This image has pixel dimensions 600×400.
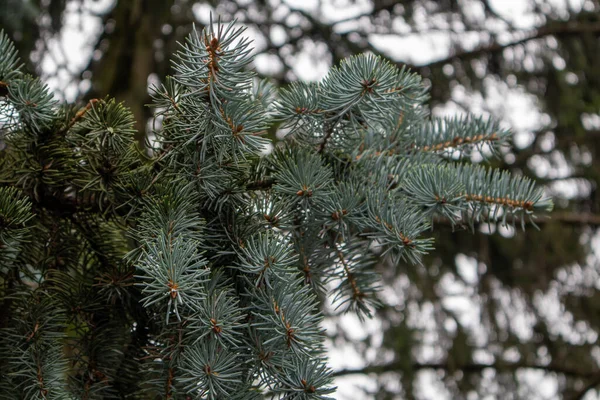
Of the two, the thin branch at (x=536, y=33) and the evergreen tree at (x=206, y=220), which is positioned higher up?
the thin branch at (x=536, y=33)

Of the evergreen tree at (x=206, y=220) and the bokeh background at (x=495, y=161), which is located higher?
the bokeh background at (x=495, y=161)

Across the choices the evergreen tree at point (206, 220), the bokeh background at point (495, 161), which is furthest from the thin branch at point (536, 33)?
the evergreen tree at point (206, 220)

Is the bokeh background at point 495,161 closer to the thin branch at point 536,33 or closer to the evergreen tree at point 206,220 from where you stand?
the thin branch at point 536,33

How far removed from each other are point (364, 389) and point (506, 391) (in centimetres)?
93

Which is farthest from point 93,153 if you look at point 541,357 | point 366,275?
point 541,357

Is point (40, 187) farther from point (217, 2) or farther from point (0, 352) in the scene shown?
point (217, 2)

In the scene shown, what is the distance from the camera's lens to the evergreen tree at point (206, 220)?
86cm

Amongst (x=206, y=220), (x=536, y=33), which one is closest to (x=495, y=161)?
(x=536, y=33)

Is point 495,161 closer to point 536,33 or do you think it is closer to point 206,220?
point 536,33

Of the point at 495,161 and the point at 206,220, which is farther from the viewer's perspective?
the point at 495,161

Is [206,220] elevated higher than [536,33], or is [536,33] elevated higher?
[536,33]

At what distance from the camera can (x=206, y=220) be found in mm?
972

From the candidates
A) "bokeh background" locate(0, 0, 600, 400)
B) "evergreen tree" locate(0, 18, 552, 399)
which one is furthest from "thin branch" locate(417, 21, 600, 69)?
"evergreen tree" locate(0, 18, 552, 399)

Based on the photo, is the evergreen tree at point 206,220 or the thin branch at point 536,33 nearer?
the evergreen tree at point 206,220
